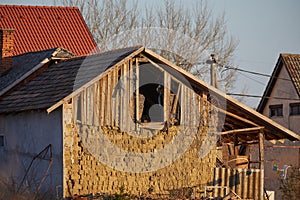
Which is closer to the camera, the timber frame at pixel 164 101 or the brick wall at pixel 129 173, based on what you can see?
the brick wall at pixel 129 173

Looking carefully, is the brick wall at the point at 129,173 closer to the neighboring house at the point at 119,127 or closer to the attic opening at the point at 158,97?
the neighboring house at the point at 119,127

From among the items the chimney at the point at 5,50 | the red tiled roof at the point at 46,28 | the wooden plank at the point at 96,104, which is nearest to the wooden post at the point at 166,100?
the wooden plank at the point at 96,104

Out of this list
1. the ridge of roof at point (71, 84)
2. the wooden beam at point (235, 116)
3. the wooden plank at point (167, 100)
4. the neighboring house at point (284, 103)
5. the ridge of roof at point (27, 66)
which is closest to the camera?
the ridge of roof at point (71, 84)

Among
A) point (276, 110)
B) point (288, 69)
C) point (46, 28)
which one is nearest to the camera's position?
point (46, 28)

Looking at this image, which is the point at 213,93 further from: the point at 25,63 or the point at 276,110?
the point at 276,110

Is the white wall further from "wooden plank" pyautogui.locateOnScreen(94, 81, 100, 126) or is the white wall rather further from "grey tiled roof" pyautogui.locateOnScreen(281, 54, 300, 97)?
"grey tiled roof" pyautogui.locateOnScreen(281, 54, 300, 97)

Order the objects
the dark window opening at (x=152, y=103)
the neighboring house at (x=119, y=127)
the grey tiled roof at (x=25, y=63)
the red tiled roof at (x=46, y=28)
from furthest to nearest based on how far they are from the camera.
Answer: the red tiled roof at (x=46, y=28) < the grey tiled roof at (x=25, y=63) < the dark window opening at (x=152, y=103) < the neighboring house at (x=119, y=127)

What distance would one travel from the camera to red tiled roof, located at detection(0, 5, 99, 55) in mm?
34812

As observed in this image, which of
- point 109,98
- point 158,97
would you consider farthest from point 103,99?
point 158,97

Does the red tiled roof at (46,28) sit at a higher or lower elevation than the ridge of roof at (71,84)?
higher

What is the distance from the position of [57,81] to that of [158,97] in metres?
3.30

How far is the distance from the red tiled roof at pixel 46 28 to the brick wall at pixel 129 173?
40.3ft

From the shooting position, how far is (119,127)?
2220 cm

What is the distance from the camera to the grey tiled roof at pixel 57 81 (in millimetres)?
21984
